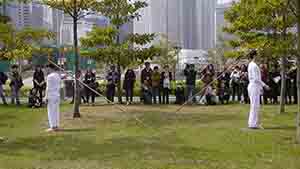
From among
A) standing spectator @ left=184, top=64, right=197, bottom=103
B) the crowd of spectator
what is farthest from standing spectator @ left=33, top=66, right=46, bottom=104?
standing spectator @ left=184, top=64, right=197, bottom=103

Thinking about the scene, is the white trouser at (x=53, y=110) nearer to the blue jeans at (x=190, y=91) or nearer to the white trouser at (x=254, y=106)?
the white trouser at (x=254, y=106)

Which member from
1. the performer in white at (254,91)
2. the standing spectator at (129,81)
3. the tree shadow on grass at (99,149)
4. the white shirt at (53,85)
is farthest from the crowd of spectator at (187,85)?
the tree shadow on grass at (99,149)

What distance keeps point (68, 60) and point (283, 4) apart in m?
16.9

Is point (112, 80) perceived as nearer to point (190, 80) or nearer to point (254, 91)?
point (190, 80)

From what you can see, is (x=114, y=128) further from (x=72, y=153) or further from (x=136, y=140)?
(x=72, y=153)

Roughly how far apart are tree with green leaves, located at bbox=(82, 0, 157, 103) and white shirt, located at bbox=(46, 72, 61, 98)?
22.4ft

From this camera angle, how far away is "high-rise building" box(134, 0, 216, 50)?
4135 cm

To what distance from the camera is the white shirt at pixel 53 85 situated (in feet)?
40.8

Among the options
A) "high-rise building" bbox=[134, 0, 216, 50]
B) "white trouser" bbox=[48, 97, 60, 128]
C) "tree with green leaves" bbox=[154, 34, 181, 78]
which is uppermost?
"high-rise building" bbox=[134, 0, 216, 50]

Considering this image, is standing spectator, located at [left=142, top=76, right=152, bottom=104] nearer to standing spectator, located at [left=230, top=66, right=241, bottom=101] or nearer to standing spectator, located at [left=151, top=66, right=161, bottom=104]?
standing spectator, located at [left=151, top=66, right=161, bottom=104]

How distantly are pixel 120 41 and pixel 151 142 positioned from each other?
10638mm

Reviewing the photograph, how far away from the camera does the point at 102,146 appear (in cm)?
1010

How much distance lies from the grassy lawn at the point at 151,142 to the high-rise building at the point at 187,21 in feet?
82.9

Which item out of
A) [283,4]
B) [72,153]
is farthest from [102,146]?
[283,4]
